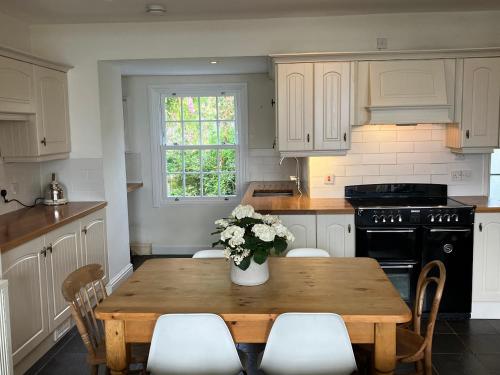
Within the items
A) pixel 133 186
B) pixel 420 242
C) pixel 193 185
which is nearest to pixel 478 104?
pixel 420 242

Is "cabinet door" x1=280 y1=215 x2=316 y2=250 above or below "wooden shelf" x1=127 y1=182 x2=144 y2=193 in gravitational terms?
below

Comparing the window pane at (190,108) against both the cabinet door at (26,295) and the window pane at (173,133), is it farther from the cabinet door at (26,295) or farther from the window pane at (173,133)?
the cabinet door at (26,295)

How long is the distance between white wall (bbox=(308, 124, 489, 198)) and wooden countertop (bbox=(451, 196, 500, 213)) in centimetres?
16

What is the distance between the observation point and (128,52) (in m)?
4.34

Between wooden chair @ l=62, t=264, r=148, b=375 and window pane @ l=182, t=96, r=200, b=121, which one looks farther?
window pane @ l=182, t=96, r=200, b=121

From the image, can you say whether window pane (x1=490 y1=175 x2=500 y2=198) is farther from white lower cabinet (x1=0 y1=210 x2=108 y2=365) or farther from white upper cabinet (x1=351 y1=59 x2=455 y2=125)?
white lower cabinet (x1=0 y1=210 x2=108 y2=365)

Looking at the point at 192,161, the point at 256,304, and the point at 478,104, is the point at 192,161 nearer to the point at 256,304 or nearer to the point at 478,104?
the point at 478,104

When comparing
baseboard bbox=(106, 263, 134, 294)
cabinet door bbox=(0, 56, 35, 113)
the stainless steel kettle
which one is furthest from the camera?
baseboard bbox=(106, 263, 134, 294)

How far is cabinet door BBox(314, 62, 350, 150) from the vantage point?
4066 mm

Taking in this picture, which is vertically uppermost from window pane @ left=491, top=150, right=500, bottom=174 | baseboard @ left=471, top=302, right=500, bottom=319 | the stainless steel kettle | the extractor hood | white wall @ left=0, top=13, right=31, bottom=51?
white wall @ left=0, top=13, right=31, bottom=51

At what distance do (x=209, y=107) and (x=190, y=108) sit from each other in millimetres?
239

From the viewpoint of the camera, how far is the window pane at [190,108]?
6.13m

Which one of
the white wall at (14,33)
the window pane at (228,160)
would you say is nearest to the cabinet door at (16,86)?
the white wall at (14,33)

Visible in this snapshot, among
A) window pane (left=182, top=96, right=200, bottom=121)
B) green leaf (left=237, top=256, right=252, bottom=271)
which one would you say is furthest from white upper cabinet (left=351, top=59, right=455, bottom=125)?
window pane (left=182, top=96, right=200, bottom=121)
